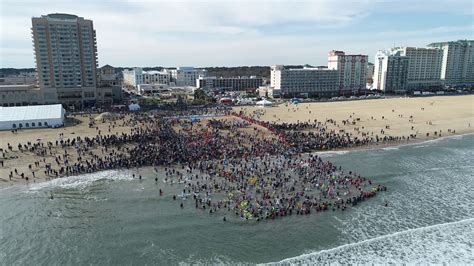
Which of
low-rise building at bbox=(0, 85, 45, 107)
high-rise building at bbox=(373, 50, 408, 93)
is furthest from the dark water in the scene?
high-rise building at bbox=(373, 50, 408, 93)

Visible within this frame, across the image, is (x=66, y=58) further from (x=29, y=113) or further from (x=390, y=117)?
(x=390, y=117)

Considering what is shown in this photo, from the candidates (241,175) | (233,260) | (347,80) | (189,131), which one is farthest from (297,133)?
(347,80)

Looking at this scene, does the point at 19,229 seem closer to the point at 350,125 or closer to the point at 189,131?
the point at 189,131

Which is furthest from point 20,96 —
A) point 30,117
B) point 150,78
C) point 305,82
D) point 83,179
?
point 305,82

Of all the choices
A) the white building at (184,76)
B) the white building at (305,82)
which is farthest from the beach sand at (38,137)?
the white building at (184,76)

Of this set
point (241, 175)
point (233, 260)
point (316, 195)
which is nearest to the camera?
point (233, 260)

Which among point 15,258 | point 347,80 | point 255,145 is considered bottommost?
point 15,258

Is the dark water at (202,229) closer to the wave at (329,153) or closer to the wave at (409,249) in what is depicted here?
the wave at (409,249)
